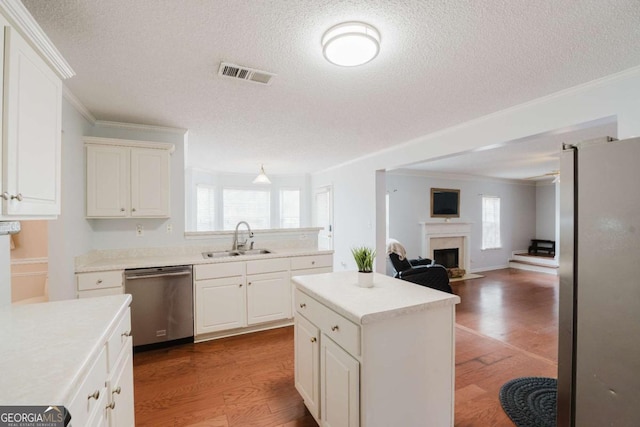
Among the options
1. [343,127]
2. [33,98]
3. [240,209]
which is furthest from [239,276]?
[240,209]

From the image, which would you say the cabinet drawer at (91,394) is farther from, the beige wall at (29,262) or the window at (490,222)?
the window at (490,222)

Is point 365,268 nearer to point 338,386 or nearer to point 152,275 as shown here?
point 338,386

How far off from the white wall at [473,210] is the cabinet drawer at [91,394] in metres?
5.73

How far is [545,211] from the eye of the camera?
816cm

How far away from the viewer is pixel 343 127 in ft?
10.9

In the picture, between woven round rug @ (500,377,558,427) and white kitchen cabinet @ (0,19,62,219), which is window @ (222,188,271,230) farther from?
woven round rug @ (500,377,558,427)

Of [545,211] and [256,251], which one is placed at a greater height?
[545,211]

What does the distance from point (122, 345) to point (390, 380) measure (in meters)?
1.38

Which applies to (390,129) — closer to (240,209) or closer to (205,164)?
(205,164)

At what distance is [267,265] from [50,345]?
7.78 ft

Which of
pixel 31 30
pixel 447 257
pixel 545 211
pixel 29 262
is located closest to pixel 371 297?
pixel 31 30

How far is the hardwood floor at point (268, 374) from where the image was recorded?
6.41 feet

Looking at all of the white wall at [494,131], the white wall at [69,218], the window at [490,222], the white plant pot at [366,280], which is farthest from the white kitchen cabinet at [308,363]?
the window at [490,222]

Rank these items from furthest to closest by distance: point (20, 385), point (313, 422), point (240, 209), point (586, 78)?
1. point (240, 209)
2. point (586, 78)
3. point (313, 422)
4. point (20, 385)
